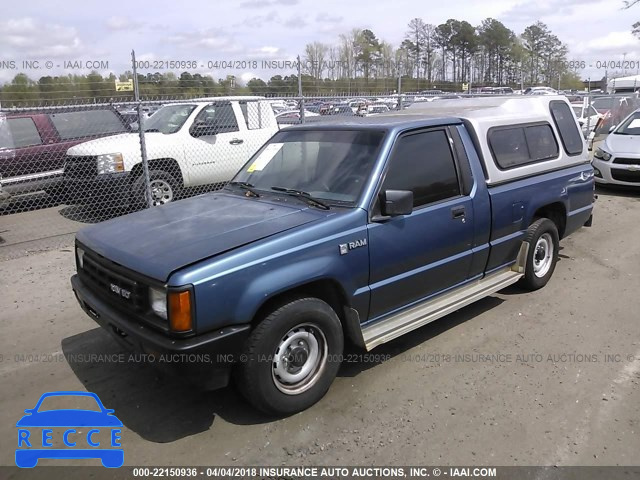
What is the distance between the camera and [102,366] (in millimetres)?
4020

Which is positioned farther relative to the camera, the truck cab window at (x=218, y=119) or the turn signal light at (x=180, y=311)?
the truck cab window at (x=218, y=119)

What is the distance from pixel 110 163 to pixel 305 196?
5.51m

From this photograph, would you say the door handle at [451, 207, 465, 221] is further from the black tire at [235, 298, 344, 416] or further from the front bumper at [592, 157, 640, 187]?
the front bumper at [592, 157, 640, 187]

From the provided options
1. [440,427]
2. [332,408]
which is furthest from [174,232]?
[440,427]

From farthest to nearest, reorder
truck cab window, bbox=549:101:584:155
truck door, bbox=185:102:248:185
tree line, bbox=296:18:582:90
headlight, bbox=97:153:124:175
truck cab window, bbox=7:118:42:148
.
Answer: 1. tree line, bbox=296:18:582:90
2. truck cab window, bbox=7:118:42:148
3. truck door, bbox=185:102:248:185
4. headlight, bbox=97:153:124:175
5. truck cab window, bbox=549:101:584:155

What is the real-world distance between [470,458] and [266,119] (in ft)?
26.7

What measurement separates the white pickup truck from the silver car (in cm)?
668

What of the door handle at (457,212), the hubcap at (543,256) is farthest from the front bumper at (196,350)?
the hubcap at (543,256)

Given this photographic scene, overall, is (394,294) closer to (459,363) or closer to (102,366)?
(459,363)

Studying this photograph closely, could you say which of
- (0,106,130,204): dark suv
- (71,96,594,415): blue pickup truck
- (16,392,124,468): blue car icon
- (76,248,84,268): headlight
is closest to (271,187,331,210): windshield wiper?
(71,96,594,415): blue pickup truck

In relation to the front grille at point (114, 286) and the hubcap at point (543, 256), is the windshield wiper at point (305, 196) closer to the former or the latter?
the front grille at point (114, 286)

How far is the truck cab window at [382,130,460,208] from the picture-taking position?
385 cm

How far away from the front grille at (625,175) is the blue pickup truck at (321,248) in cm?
578

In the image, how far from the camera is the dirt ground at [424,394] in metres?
2.99
